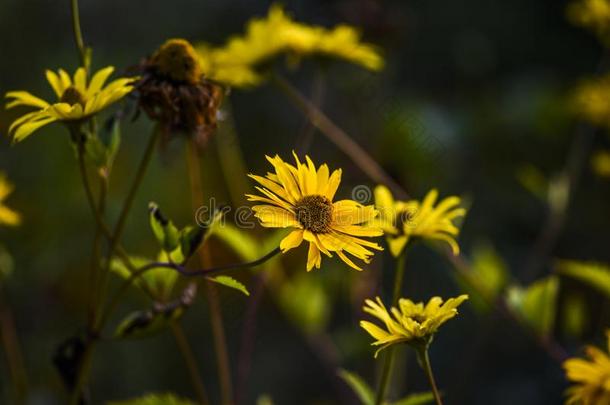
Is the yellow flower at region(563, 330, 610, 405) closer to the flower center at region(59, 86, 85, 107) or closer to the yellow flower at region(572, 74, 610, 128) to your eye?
the flower center at region(59, 86, 85, 107)

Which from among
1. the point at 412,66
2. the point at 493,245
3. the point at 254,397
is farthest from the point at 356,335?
the point at 412,66

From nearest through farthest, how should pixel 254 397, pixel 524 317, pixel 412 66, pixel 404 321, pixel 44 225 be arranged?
pixel 404 321 < pixel 524 317 < pixel 44 225 < pixel 254 397 < pixel 412 66

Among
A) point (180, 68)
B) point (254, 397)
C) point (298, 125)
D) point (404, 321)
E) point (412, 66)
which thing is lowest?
point (404, 321)

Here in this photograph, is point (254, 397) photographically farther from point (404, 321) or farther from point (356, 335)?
point (404, 321)

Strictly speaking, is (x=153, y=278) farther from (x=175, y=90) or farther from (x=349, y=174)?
(x=349, y=174)

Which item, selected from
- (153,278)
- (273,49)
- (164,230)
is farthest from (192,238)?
(273,49)

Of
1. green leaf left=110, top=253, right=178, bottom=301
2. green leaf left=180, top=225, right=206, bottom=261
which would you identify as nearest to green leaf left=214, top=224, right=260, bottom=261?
green leaf left=110, top=253, right=178, bottom=301

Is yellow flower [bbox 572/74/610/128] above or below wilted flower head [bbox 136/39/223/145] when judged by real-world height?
above
